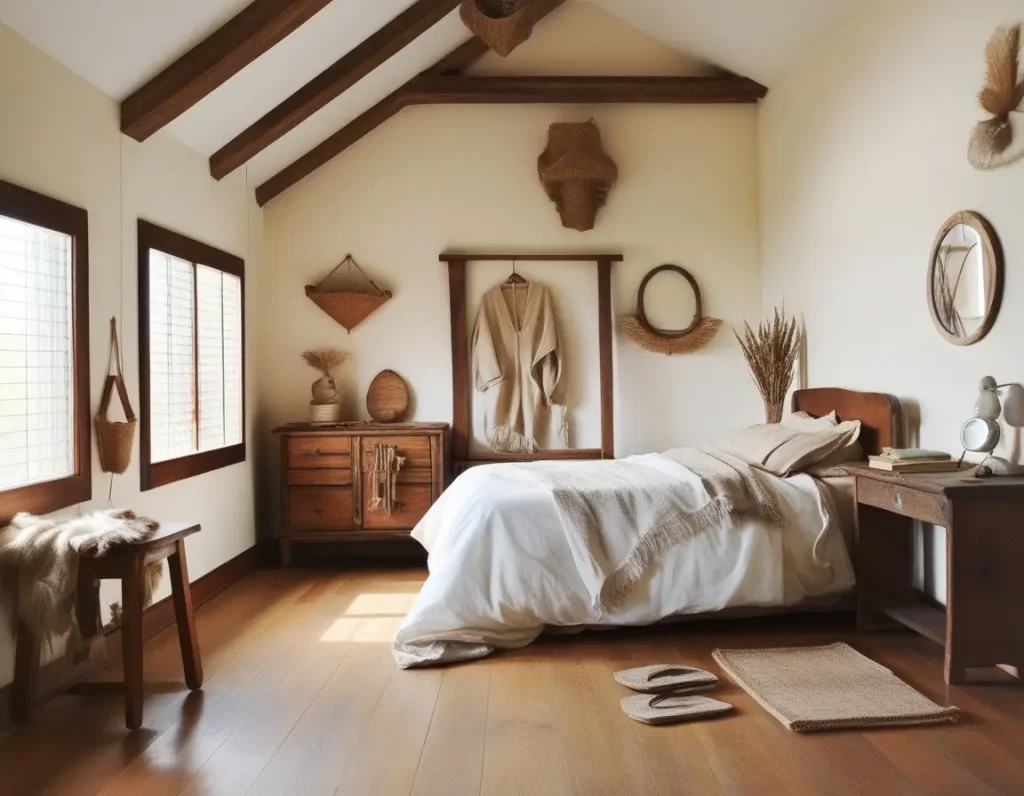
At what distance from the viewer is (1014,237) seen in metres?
3.12

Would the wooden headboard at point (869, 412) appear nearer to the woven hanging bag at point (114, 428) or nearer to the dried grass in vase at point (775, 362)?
the dried grass in vase at point (775, 362)

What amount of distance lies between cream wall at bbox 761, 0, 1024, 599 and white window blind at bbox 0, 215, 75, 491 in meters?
3.32

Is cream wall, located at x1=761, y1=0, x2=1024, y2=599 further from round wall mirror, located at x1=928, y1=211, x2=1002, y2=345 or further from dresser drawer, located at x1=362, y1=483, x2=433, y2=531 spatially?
dresser drawer, located at x1=362, y1=483, x2=433, y2=531

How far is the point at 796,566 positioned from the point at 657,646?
65 centimetres

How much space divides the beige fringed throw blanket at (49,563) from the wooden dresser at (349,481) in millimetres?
2307

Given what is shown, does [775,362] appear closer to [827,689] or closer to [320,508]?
[827,689]

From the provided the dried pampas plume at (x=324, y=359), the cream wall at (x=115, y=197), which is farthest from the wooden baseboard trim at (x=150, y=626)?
the dried pampas plume at (x=324, y=359)

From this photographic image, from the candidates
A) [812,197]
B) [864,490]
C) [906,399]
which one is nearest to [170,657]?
[864,490]

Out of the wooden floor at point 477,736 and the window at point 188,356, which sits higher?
the window at point 188,356

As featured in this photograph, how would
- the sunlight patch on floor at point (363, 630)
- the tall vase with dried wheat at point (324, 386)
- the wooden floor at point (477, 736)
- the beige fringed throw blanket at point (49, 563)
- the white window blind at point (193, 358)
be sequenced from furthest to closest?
the tall vase with dried wheat at point (324, 386)
the white window blind at point (193, 358)
the sunlight patch on floor at point (363, 630)
the beige fringed throw blanket at point (49, 563)
the wooden floor at point (477, 736)

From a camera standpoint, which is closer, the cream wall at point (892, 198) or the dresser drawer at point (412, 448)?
the cream wall at point (892, 198)

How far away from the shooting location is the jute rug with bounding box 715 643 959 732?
2612mm

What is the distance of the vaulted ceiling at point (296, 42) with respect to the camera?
10.3 feet

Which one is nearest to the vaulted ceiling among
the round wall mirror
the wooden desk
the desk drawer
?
the round wall mirror
